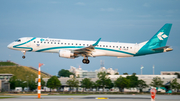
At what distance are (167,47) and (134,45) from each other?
22.8 ft

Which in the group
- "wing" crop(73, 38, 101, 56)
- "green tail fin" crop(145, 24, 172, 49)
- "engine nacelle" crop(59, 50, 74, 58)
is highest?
"green tail fin" crop(145, 24, 172, 49)

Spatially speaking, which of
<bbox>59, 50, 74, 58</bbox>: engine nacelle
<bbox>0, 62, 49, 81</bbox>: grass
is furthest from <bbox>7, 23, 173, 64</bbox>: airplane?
<bbox>0, 62, 49, 81</bbox>: grass

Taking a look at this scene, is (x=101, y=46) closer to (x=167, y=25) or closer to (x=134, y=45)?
(x=134, y=45)

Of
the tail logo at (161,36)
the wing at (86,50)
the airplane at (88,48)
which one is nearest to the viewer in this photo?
the wing at (86,50)

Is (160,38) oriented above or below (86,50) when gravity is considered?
above

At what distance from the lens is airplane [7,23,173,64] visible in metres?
49.9

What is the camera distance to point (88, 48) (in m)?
48.2

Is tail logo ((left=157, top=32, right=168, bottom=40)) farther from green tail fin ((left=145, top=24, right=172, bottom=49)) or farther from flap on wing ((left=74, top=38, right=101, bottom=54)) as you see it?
flap on wing ((left=74, top=38, right=101, bottom=54))

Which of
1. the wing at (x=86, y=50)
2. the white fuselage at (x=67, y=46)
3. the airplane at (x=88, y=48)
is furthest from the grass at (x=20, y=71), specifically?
the wing at (x=86, y=50)

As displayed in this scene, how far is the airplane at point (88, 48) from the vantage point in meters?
49.9

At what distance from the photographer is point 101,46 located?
50562 mm

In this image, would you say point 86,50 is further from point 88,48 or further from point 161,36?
point 161,36

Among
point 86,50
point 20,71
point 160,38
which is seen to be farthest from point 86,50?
point 20,71

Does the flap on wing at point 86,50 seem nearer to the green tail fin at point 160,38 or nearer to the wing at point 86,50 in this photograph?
the wing at point 86,50
